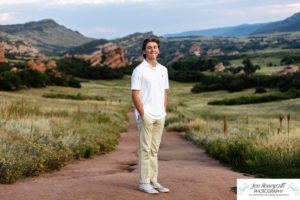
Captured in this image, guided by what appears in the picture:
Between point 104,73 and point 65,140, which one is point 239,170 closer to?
point 65,140

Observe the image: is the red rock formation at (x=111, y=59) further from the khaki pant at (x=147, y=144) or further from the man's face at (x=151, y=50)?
the khaki pant at (x=147, y=144)

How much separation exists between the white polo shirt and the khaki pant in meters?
0.13

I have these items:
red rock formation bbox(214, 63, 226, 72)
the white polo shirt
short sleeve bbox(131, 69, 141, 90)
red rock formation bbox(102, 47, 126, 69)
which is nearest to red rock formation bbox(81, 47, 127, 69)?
red rock formation bbox(102, 47, 126, 69)

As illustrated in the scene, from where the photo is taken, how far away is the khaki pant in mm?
5638

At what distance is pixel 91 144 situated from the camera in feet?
39.4

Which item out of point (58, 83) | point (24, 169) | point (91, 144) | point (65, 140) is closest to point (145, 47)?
point (24, 169)

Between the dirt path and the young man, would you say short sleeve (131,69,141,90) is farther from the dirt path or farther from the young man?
the dirt path

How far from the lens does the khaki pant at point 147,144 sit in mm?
5638

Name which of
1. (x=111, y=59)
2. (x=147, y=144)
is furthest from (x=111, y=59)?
(x=147, y=144)

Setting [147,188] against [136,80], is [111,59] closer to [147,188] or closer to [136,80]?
[136,80]

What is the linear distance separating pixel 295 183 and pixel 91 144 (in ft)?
25.4

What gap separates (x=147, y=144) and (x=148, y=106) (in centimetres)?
60

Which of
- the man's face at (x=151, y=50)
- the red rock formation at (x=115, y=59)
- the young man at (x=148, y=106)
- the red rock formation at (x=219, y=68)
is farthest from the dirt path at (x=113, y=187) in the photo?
the red rock formation at (x=219, y=68)

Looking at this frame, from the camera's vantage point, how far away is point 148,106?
223 inches
